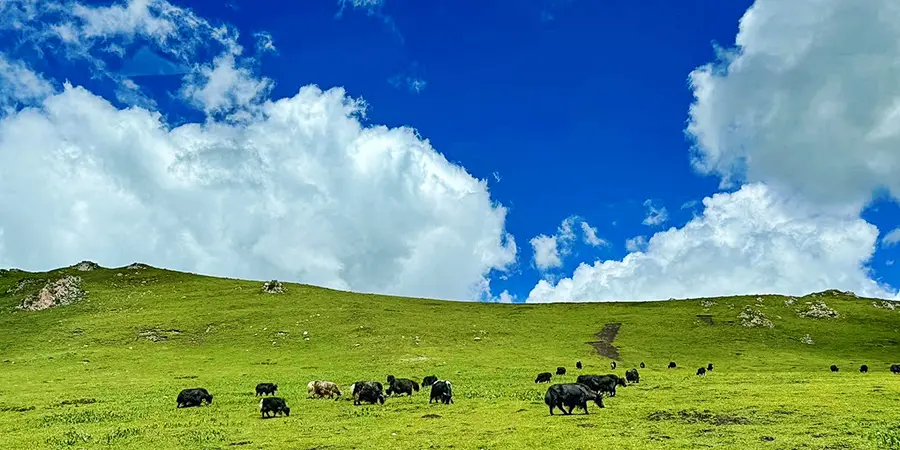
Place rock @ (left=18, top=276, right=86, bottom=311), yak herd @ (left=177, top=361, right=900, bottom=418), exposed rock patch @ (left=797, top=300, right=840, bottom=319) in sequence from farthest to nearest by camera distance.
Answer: exposed rock patch @ (left=797, top=300, right=840, bottom=319), rock @ (left=18, top=276, right=86, bottom=311), yak herd @ (left=177, top=361, right=900, bottom=418)

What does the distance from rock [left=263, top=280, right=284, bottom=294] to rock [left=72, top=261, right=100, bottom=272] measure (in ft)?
143

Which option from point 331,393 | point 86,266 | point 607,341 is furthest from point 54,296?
point 607,341

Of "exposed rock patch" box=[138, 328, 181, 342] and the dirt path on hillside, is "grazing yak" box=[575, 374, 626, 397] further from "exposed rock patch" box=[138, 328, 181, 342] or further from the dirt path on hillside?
"exposed rock patch" box=[138, 328, 181, 342]

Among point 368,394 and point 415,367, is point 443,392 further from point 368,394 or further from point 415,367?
point 415,367

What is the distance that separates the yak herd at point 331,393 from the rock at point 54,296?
276ft

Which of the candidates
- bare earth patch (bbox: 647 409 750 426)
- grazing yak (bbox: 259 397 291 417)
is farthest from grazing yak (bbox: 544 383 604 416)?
grazing yak (bbox: 259 397 291 417)

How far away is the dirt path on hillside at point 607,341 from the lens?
3377 inches

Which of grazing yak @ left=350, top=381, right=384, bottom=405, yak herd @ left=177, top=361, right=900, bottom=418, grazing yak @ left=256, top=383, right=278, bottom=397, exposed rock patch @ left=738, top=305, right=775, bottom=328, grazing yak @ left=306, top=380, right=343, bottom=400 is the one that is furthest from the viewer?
exposed rock patch @ left=738, top=305, right=775, bottom=328

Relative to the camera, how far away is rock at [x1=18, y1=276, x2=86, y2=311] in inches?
4370

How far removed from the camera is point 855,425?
27.3 m

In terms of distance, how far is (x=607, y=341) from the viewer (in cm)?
9431

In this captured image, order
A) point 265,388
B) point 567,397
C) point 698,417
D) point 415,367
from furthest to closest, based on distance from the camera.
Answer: point 415,367 → point 265,388 → point 567,397 → point 698,417

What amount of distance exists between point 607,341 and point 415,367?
36.4 m

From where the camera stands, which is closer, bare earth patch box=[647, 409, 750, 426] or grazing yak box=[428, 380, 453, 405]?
bare earth patch box=[647, 409, 750, 426]
